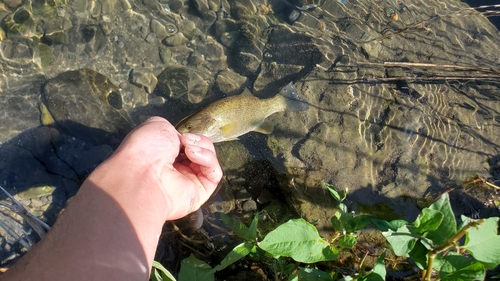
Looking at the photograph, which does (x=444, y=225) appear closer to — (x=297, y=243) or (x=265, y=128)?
(x=297, y=243)

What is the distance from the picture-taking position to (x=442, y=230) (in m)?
2.47

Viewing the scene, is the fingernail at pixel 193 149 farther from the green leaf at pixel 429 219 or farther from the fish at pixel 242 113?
the green leaf at pixel 429 219

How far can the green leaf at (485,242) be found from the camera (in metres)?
2.40

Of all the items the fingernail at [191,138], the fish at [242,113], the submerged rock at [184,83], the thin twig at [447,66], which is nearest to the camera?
the fingernail at [191,138]

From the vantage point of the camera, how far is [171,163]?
3.48m

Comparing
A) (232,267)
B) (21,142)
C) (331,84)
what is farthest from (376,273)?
(21,142)

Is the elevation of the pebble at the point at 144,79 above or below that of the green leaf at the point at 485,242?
below

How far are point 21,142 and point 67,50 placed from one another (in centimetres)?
151

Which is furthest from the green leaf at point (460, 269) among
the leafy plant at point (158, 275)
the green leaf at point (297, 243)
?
the leafy plant at point (158, 275)

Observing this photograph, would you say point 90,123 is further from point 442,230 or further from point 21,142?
point 442,230

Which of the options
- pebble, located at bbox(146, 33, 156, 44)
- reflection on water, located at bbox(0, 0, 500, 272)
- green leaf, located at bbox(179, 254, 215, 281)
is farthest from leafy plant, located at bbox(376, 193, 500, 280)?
pebble, located at bbox(146, 33, 156, 44)

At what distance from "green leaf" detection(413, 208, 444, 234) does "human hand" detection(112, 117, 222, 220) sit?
1816 mm

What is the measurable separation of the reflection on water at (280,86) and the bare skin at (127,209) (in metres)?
1.14

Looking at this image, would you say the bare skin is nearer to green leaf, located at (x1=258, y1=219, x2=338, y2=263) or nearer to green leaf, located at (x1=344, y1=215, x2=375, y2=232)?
green leaf, located at (x1=258, y1=219, x2=338, y2=263)
